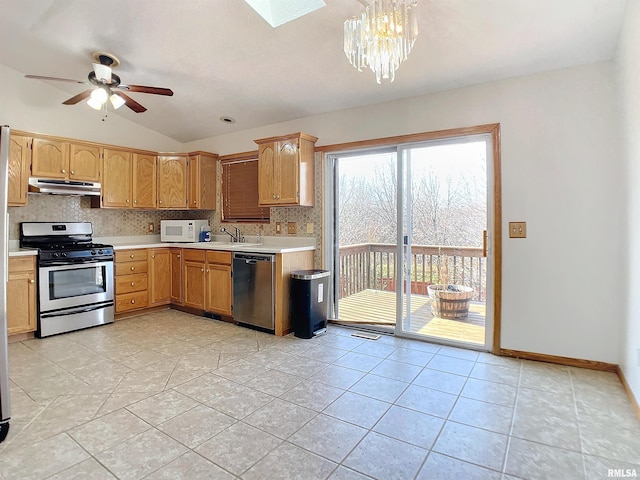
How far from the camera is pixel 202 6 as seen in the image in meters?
2.77

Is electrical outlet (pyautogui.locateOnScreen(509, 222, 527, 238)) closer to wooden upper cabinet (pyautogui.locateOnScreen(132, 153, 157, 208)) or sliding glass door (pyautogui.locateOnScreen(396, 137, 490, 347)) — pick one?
sliding glass door (pyautogui.locateOnScreen(396, 137, 490, 347))

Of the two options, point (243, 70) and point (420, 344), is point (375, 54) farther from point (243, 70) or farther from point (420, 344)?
point (420, 344)

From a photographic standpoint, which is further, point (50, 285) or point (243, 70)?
point (50, 285)

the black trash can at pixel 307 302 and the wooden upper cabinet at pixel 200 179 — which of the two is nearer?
the black trash can at pixel 307 302

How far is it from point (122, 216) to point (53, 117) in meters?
1.45

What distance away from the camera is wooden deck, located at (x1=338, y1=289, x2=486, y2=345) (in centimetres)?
356

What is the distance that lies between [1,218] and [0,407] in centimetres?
Answer: 104

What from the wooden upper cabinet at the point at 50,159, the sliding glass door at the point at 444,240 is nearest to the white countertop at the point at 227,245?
the wooden upper cabinet at the point at 50,159

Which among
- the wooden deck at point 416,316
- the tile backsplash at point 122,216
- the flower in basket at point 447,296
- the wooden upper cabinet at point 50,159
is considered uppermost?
the wooden upper cabinet at point 50,159

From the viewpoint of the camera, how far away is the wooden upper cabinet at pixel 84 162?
4.21m

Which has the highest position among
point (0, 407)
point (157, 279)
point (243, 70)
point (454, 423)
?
point (243, 70)

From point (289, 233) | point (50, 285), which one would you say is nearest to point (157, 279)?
point (50, 285)

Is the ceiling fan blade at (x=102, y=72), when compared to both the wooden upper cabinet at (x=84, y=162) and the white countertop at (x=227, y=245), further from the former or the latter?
the white countertop at (x=227, y=245)

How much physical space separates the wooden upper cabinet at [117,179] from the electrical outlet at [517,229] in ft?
15.2
